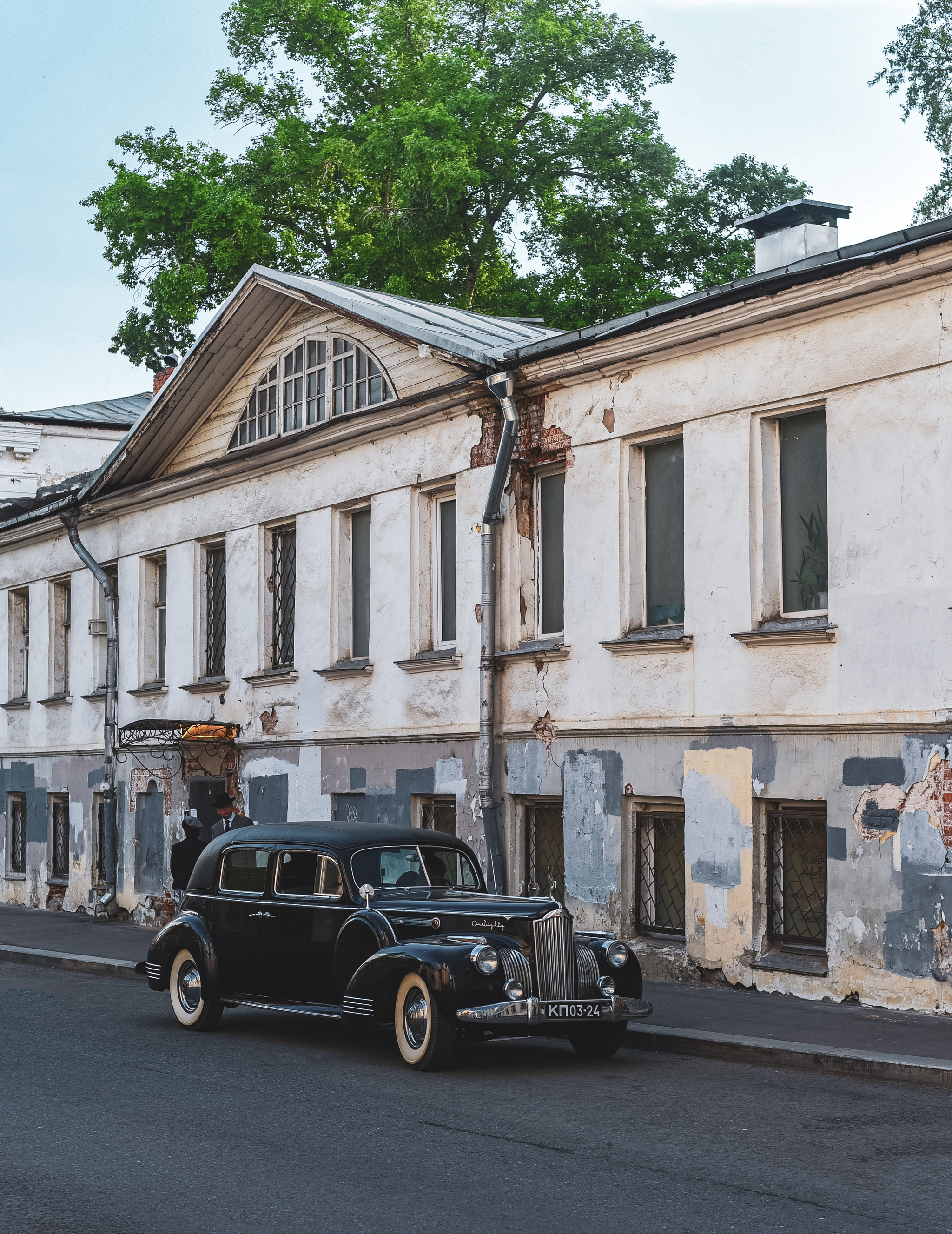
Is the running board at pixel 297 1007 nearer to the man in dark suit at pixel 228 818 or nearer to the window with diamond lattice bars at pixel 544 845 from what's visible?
the man in dark suit at pixel 228 818

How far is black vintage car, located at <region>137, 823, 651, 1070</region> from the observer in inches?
372

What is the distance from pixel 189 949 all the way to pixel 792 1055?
15.0 feet

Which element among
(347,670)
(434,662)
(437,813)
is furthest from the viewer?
(347,670)

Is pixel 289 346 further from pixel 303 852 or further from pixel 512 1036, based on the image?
pixel 512 1036

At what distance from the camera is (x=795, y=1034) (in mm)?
10719

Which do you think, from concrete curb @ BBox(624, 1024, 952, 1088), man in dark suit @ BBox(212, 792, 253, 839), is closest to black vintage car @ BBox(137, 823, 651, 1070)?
concrete curb @ BBox(624, 1024, 952, 1088)

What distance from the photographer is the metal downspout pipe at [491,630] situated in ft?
52.0

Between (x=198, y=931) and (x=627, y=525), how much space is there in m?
5.78

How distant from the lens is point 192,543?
21656 mm

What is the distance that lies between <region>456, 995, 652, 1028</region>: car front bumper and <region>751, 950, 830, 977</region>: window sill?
310cm

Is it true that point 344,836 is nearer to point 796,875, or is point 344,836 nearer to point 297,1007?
point 297,1007

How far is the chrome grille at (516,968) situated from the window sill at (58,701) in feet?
54.7

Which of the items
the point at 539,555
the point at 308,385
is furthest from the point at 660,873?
the point at 308,385

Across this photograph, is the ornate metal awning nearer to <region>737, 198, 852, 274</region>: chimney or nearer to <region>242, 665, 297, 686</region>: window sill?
<region>242, 665, 297, 686</region>: window sill
